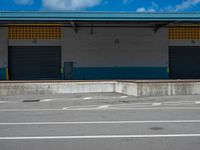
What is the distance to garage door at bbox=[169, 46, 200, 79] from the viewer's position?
34.3 meters

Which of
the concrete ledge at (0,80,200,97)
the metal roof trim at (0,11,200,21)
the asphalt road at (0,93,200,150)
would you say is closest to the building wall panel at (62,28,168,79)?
the metal roof trim at (0,11,200,21)

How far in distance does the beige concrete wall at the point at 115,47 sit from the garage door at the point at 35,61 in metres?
1.23

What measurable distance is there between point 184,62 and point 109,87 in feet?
43.6

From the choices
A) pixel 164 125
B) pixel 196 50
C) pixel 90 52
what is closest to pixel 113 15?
pixel 90 52

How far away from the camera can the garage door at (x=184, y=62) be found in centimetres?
3428

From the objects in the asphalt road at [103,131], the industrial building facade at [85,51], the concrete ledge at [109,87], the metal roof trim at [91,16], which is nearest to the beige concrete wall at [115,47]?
the industrial building facade at [85,51]

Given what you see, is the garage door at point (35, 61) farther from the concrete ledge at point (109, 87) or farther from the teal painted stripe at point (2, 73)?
the concrete ledge at point (109, 87)

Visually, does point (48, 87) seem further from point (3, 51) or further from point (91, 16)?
point (3, 51)

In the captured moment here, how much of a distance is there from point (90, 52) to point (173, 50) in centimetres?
913

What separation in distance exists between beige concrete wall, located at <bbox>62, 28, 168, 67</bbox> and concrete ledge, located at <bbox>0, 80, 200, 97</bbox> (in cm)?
905

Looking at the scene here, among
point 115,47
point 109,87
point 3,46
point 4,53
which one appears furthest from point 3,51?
point 109,87

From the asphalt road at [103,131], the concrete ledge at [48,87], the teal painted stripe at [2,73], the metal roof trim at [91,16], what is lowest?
the asphalt road at [103,131]

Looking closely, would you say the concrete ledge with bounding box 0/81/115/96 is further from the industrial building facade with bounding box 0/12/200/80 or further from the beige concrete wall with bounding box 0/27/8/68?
the beige concrete wall with bounding box 0/27/8/68

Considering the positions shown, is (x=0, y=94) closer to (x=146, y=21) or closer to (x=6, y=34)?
(x=6, y=34)
